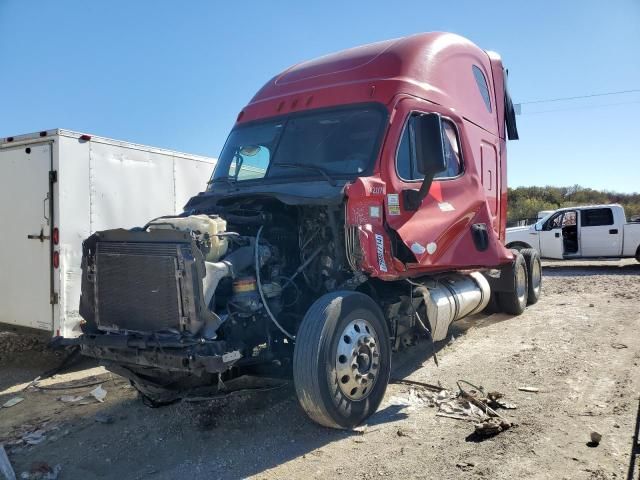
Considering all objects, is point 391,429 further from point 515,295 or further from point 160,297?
point 515,295

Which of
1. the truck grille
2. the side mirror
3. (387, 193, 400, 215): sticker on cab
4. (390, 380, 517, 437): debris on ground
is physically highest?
the side mirror

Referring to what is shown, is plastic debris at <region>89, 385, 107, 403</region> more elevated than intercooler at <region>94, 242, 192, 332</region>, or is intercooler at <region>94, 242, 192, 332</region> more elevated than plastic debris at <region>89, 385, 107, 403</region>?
intercooler at <region>94, 242, 192, 332</region>

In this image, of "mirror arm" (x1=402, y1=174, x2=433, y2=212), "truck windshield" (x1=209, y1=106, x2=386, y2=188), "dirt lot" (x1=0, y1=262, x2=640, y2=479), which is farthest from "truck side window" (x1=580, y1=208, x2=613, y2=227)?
"truck windshield" (x1=209, y1=106, x2=386, y2=188)

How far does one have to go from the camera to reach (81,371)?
676cm

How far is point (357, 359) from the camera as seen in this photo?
14.2 ft

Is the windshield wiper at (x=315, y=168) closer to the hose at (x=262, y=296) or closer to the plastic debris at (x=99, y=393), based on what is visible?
the hose at (x=262, y=296)

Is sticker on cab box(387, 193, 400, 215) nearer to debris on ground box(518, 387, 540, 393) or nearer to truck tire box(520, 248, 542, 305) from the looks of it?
debris on ground box(518, 387, 540, 393)

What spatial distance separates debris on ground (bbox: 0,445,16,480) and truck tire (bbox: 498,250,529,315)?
7.12 metres

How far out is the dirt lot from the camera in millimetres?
3611

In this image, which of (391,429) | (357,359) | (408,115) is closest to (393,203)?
(408,115)

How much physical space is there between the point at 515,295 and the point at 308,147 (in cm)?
490

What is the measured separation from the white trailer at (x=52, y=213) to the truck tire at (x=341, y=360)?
3824 mm

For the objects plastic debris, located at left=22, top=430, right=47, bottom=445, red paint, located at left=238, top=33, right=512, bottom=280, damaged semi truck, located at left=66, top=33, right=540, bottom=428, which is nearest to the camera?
damaged semi truck, located at left=66, top=33, right=540, bottom=428

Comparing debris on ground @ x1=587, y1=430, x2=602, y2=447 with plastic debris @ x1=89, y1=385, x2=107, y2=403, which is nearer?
debris on ground @ x1=587, y1=430, x2=602, y2=447
